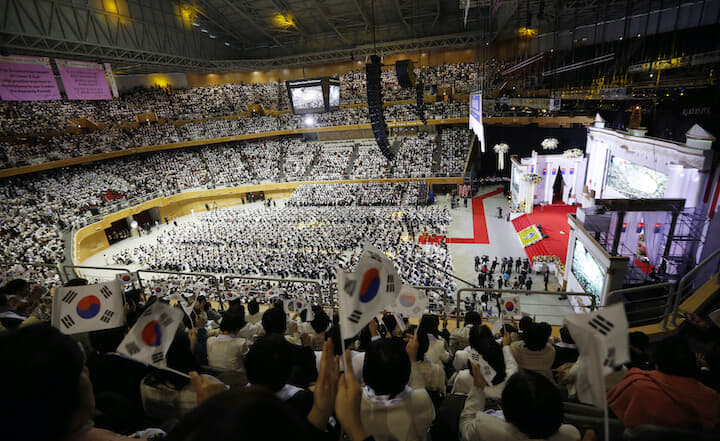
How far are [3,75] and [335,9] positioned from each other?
69.5 ft

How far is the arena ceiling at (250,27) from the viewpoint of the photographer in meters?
16.5

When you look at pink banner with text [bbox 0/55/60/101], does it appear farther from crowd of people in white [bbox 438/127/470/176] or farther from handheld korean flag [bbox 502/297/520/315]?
crowd of people in white [bbox 438/127/470/176]

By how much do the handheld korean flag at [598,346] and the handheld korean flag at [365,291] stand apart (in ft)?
4.39

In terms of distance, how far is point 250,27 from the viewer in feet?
101

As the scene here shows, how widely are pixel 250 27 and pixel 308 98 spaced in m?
13.4

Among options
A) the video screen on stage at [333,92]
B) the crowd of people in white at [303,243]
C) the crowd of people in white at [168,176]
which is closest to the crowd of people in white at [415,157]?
the crowd of people in white at [168,176]

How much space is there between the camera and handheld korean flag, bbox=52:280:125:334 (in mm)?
3898

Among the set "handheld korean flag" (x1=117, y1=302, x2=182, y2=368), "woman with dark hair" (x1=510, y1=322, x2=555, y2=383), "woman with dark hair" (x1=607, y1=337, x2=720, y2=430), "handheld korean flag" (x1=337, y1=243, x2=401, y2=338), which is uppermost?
"handheld korean flag" (x1=337, y1=243, x2=401, y2=338)

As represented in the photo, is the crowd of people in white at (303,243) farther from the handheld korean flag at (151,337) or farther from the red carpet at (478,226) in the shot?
the handheld korean flag at (151,337)

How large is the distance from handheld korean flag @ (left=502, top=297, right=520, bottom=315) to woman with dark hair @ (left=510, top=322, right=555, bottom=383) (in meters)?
2.57

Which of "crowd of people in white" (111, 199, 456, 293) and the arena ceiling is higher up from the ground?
the arena ceiling

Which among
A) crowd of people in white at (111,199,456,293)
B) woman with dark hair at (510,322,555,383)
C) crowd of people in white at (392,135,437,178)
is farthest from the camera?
crowd of people in white at (392,135,437,178)

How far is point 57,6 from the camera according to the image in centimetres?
1695

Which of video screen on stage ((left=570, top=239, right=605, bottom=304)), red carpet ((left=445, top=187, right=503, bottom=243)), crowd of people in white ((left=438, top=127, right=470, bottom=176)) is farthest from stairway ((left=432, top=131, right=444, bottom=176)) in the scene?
video screen on stage ((left=570, top=239, right=605, bottom=304))
